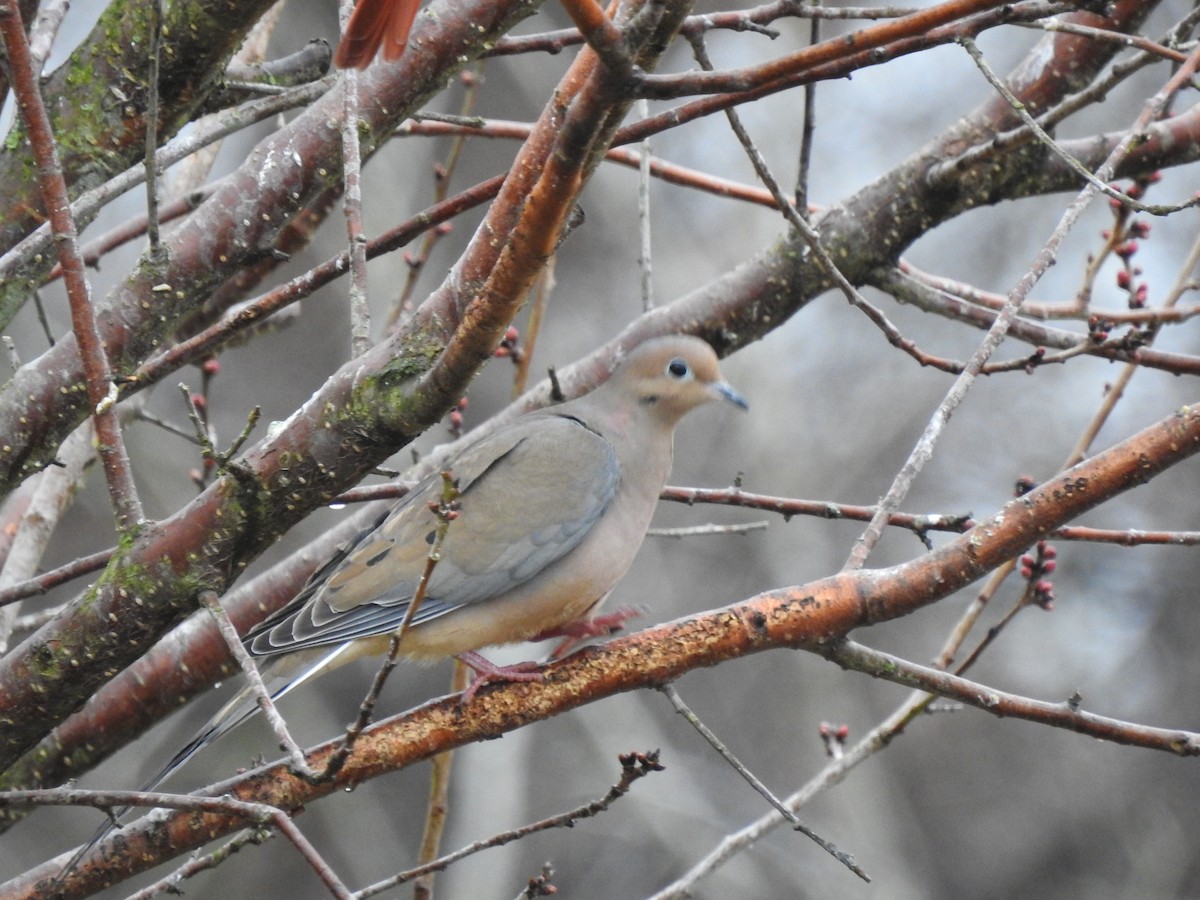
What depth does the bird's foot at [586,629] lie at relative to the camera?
2.79 m

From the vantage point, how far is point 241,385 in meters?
10.4

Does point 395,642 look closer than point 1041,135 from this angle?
Yes

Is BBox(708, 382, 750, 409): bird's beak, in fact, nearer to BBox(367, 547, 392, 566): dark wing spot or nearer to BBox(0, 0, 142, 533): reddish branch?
BBox(367, 547, 392, 566): dark wing spot

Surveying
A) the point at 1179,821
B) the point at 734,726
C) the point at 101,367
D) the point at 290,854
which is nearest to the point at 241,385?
the point at 290,854

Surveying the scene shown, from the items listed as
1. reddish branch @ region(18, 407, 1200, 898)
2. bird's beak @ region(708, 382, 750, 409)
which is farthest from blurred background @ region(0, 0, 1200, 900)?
reddish branch @ region(18, 407, 1200, 898)

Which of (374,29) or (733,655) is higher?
(374,29)

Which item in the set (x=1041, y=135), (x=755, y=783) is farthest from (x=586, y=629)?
(x=1041, y=135)

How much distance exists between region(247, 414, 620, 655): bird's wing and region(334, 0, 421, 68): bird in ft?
4.35

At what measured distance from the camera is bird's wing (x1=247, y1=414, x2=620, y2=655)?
299cm

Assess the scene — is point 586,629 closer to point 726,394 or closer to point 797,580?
point 726,394

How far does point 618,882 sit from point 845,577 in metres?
8.27

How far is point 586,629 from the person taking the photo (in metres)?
2.95

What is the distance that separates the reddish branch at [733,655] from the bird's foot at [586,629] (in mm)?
514

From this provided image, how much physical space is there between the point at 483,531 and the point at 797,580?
7.72m
